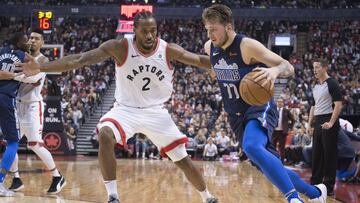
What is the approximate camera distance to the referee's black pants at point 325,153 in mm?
6066

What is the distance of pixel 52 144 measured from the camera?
1376cm

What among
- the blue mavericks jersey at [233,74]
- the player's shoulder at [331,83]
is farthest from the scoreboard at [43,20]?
the blue mavericks jersey at [233,74]

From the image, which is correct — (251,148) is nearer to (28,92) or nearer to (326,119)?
(326,119)

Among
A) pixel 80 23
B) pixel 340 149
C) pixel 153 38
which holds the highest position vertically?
pixel 80 23

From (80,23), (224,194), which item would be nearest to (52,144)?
(224,194)

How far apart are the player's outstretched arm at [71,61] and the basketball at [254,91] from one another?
1391mm

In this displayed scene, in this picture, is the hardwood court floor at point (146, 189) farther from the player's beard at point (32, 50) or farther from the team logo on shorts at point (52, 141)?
the team logo on shorts at point (52, 141)

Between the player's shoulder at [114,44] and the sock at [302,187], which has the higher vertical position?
the player's shoulder at [114,44]

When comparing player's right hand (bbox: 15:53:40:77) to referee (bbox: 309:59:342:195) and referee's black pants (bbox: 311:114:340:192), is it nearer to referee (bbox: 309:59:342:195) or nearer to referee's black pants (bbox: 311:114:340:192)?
referee (bbox: 309:59:342:195)

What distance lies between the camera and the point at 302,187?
414 centimetres

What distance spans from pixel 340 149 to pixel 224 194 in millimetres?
2104

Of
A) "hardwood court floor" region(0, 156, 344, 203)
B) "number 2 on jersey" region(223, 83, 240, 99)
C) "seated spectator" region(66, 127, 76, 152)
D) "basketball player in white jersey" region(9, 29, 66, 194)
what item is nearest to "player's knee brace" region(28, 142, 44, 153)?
"basketball player in white jersey" region(9, 29, 66, 194)

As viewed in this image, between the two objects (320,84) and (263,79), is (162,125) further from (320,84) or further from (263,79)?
(320,84)

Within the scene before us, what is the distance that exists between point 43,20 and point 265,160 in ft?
34.7
